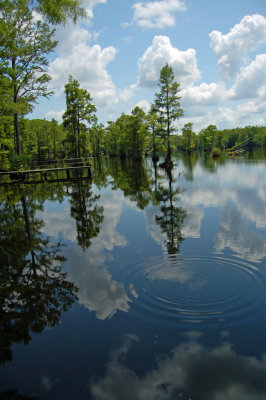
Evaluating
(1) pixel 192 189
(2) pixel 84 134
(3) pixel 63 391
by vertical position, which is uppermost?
(2) pixel 84 134

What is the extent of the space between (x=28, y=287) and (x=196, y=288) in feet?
11.9

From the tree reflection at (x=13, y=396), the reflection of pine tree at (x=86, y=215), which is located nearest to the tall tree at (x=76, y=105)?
the reflection of pine tree at (x=86, y=215)

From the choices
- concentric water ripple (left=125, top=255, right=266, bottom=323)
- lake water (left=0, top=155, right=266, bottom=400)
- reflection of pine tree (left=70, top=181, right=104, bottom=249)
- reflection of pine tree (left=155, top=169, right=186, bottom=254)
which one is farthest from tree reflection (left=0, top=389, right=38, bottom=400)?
reflection of pine tree (left=70, top=181, right=104, bottom=249)

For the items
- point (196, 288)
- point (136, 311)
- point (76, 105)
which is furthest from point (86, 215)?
point (76, 105)

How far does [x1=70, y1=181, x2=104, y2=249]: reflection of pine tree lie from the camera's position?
9967mm

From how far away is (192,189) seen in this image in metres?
19.2

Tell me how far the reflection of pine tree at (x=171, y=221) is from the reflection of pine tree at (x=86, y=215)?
2.52m

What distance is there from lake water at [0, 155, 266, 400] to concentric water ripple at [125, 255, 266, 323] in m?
0.02

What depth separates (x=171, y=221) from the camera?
11.2m

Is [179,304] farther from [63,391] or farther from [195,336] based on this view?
[63,391]

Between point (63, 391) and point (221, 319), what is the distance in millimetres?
2724

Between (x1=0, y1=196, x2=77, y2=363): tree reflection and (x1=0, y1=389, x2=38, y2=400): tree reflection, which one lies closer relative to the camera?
(x1=0, y1=389, x2=38, y2=400): tree reflection

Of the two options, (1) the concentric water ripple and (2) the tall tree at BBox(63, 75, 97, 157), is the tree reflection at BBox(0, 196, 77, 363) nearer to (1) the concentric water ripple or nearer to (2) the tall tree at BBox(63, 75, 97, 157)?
(1) the concentric water ripple

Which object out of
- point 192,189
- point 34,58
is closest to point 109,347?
point 192,189
